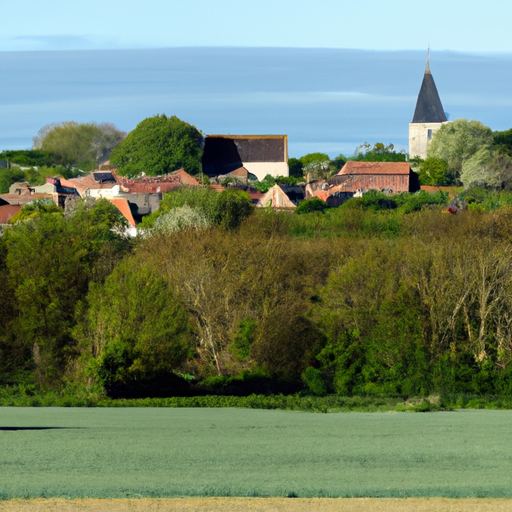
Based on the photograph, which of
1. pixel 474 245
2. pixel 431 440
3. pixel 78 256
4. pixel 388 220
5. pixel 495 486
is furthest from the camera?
pixel 388 220

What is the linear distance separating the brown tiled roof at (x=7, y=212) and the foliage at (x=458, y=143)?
126ft

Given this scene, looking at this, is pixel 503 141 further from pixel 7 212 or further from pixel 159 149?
pixel 7 212

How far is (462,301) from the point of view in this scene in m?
29.0

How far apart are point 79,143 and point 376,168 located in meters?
47.6

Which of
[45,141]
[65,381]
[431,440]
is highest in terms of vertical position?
[45,141]

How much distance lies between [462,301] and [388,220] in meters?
25.4

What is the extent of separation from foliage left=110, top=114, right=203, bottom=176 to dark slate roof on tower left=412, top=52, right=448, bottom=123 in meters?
39.3

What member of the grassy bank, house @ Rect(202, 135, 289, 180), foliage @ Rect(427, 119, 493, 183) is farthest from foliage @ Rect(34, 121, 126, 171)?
the grassy bank

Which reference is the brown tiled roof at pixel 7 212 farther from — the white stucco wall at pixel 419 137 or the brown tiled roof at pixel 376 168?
the white stucco wall at pixel 419 137

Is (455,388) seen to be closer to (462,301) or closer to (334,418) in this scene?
(462,301)

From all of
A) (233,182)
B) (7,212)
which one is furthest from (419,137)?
(7,212)

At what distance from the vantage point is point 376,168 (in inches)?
3381

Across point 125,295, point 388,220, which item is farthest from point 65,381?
point 388,220

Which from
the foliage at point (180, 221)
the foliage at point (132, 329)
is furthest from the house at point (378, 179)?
the foliage at point (132, 329)
